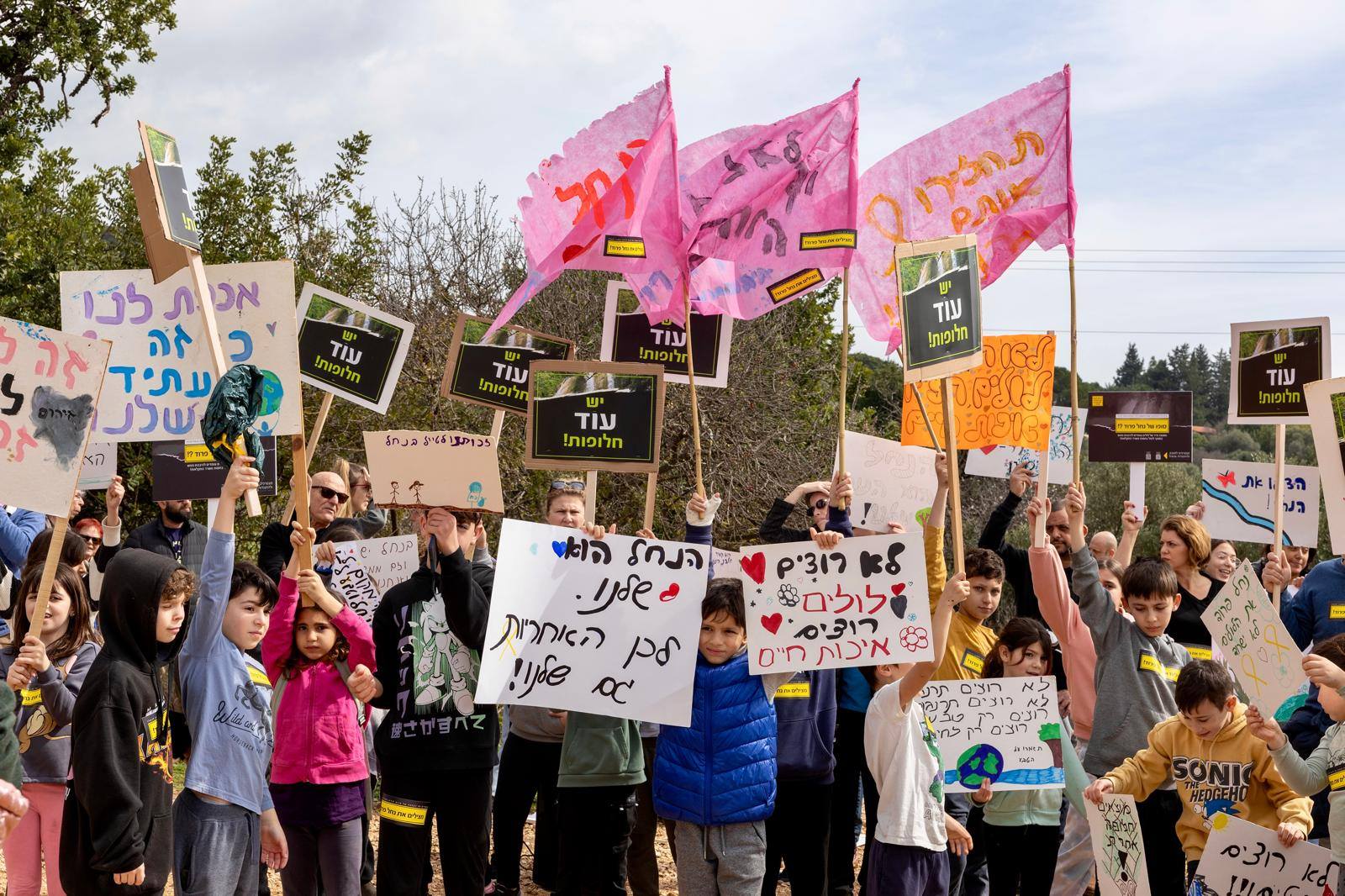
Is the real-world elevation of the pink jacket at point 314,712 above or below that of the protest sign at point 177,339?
below

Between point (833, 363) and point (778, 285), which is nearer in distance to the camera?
point (778, 285)

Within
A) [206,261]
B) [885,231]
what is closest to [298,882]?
[885,231]

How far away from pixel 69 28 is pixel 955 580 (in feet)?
43.4

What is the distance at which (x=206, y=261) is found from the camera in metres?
13.7

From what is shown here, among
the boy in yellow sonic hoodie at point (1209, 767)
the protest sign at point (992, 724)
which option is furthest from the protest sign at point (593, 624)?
the boy in yellow sonic hoodie at point (1209, 767)

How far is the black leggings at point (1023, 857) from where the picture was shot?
6477 mm

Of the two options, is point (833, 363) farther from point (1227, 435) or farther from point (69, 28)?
point (1227, 435)

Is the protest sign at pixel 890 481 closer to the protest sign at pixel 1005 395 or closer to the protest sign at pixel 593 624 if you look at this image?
the protest sign at pixel 1005 395

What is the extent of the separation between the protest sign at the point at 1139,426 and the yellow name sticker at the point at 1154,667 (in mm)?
4402

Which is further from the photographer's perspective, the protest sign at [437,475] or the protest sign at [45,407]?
the protest sign at [437,475]

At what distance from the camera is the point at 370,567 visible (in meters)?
7.42

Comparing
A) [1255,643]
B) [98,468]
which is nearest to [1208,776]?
[1255,643]

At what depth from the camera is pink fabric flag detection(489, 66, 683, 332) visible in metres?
6.93

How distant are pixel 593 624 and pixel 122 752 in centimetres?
199
